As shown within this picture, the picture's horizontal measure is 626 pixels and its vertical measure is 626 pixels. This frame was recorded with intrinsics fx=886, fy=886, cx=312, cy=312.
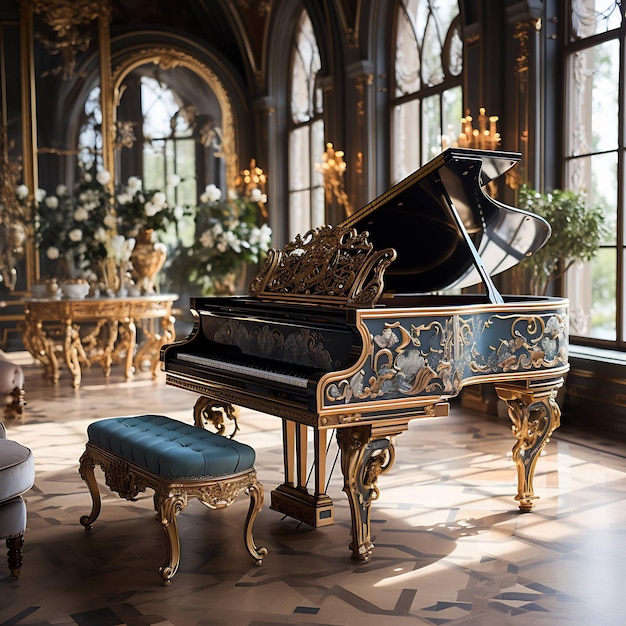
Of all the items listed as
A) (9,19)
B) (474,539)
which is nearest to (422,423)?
(474,539)

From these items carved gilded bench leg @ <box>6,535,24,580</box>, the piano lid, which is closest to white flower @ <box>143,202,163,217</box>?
the piano lid

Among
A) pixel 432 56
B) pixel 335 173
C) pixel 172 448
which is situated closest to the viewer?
pixel 172 448

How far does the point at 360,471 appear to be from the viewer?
3611 mm

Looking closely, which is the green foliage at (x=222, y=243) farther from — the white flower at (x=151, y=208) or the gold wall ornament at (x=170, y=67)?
the white flower at (x=151, y=208)

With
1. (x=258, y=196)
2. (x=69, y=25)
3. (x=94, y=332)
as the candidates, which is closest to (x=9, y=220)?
(x=69, y=25)

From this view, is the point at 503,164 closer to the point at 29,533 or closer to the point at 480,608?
the point at 480,608

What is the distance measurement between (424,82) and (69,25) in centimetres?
504

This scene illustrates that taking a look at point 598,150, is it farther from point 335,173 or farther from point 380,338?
point 380,338

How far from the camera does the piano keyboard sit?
353 cm

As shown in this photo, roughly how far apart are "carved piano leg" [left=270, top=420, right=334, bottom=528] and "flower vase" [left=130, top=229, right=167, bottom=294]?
4955mm

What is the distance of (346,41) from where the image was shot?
29.5 ft

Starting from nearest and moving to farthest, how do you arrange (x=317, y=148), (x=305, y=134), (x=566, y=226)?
(x=566, y=226), (x=317, y=148), (x=305, y=134)

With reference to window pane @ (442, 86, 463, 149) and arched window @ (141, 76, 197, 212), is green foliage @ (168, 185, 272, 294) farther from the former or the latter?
window pane @ (442, 86, 463, 149)

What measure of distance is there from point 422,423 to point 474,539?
9.05ft
